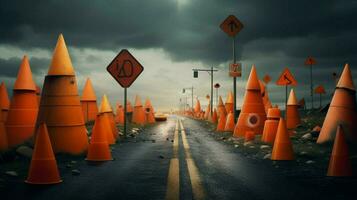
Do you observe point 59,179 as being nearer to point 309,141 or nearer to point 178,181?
point 178,181

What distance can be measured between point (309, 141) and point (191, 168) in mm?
7950

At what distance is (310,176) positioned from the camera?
7238 mm

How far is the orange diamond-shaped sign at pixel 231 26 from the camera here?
22203 millimetres

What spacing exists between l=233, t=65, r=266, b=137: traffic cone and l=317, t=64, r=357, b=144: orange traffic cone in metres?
4.83

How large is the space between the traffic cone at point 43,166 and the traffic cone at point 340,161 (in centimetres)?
503

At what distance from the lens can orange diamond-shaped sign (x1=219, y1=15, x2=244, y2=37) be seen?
72.8 ft

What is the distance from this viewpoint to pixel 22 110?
546 inches

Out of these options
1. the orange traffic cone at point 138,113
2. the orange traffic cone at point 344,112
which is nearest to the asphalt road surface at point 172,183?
the orange traffic cone at point 344,112

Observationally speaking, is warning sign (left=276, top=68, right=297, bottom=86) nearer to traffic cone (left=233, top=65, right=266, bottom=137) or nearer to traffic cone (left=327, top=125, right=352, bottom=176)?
traffic cone (left=233, top=65, right=266, bottom=137)

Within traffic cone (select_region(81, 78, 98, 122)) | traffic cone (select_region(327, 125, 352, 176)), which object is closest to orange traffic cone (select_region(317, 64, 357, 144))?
traffic cone (select_region(327, 125, 352, 176))

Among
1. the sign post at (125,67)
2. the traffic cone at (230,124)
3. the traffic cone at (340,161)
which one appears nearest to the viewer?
the traffic cone at (340,161)

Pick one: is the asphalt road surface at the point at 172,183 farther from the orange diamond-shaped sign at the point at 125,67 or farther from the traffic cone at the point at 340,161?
the orange diamond-shaped sign at the point at 125,67

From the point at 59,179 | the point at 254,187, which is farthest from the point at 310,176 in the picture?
the point at 59,179

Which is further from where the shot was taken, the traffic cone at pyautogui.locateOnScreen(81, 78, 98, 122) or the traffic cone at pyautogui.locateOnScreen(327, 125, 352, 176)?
the traffic cone at pyautogui.locateOnScreen(81, 78, 98, 122)
